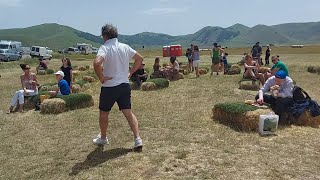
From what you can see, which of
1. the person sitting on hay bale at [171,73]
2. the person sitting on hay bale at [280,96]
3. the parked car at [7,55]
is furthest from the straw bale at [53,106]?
the parked car at [7,55]

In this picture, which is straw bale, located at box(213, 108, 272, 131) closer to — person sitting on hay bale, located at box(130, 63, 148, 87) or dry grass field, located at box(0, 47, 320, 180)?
dry grass field, located at box(0, 47, 320, 180)

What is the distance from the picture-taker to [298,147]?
24.3ft

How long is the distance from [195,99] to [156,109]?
2293 mm

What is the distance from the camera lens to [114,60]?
6.65 meters

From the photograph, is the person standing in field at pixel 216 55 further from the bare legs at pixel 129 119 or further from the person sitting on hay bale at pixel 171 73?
the bare legs at pixel 129 119

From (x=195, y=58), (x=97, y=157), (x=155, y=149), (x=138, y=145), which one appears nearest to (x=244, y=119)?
(x=155, y=149)

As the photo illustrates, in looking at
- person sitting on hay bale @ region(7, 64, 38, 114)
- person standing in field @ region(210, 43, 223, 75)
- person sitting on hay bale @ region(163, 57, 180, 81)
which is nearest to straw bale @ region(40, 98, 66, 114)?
person sitting on hay bale @ region(7, 64, 38, 114)

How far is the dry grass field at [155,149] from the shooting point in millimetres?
6191

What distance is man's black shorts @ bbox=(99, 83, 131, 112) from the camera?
22.2 ft

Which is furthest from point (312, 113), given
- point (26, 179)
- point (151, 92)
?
point (151, 92)

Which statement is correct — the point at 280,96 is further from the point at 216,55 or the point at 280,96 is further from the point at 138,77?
the point at 216,55

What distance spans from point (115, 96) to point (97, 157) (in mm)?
1128

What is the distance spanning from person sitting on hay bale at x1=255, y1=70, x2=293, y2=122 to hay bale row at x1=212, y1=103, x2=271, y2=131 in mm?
501

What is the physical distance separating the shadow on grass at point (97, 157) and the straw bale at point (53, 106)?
4.28 meters
